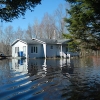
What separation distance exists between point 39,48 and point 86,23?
28802mm

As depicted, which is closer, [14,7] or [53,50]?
[14,7]

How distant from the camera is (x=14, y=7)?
5.84 m

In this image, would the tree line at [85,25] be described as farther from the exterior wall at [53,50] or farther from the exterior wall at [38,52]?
the exterior wall at [53,50]

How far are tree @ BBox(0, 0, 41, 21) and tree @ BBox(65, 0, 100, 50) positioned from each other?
2.27m

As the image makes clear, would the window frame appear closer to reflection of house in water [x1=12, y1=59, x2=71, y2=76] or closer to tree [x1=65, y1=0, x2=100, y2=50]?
reflection of house in water [x1=12, y1=59, x2=71, y2=76]

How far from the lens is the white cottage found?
35.4m

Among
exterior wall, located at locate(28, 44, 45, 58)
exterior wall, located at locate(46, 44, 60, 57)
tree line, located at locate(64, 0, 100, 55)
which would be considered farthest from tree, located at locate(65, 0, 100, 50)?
exterior wall, located at locate(46, 44, 60, 57)

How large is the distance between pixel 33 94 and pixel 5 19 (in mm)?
3161

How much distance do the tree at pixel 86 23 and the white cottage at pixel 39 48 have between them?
2615 centimetres

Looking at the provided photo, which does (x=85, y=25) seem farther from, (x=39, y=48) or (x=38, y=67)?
(x=39, y=48)

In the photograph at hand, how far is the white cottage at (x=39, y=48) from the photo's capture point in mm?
35438

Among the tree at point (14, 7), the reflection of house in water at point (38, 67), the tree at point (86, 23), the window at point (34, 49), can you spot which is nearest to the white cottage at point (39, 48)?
the window at point (34, 49)

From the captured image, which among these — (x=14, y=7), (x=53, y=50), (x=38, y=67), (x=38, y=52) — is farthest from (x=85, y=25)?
(x=53, y=50)

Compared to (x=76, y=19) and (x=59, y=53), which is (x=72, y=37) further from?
(x=59, y=53)
